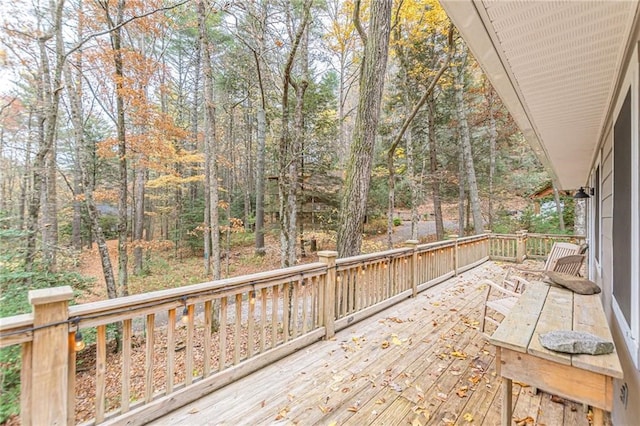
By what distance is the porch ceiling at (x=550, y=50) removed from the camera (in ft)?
4.34

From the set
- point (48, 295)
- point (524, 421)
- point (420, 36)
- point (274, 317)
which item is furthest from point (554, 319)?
point (420, 36)

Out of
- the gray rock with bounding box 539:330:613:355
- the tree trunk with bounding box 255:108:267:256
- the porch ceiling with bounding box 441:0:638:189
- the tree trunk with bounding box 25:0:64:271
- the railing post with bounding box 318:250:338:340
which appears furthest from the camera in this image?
the tree trunk with bounding box 255:108:267:256

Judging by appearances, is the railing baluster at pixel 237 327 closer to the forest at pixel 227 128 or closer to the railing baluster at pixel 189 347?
the railing baluster at pixel 189 347

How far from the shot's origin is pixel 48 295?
61.3 inches

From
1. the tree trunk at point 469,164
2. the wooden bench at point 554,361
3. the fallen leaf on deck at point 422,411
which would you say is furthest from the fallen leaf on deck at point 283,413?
the tree trunk at point 469,164

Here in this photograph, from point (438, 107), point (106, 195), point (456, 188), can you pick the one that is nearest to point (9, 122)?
point (106, 195)

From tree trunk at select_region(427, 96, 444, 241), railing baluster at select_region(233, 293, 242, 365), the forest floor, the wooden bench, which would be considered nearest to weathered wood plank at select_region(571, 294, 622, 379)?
the wooden bench

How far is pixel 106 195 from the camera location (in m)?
7.95

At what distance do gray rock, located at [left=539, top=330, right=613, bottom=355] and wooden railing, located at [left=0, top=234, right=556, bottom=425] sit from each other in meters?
1.94

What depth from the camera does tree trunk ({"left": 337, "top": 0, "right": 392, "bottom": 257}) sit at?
4.25 m

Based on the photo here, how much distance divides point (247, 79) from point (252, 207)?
7103 mm

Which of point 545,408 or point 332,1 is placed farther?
point 332,1

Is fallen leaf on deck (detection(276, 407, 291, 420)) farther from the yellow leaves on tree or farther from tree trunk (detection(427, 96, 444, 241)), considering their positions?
tree trunk (detection(427, 96, 444, 241))

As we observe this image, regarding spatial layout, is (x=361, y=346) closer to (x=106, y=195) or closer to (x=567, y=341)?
(x=567, y=341)
